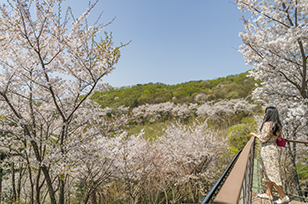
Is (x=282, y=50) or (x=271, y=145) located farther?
(x=282, y=50)

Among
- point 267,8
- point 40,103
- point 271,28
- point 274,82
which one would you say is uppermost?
point 267,8

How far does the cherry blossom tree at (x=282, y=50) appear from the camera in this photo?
2826mm

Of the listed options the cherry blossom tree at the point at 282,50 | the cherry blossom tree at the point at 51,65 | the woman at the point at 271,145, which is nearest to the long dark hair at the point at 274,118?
the woman at the point at 271,145

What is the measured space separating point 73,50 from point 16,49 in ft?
4.86

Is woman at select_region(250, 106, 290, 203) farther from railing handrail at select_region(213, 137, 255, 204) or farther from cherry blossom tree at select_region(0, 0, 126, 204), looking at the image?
cherry blossom tree at select_region(0, 0, 126, 204)

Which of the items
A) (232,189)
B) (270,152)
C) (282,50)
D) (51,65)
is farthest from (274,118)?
(51,65)

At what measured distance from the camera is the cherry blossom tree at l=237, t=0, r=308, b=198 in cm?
283

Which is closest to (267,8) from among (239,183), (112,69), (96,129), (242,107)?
(112,69)

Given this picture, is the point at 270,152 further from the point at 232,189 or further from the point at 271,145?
the point at 232,189

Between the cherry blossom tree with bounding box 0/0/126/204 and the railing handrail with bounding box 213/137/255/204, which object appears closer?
the railing handrail with bounding box 213/137/255/204

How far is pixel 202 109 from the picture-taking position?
63.4 feet

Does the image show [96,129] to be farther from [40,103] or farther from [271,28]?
[271,28]

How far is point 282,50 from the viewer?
305cm

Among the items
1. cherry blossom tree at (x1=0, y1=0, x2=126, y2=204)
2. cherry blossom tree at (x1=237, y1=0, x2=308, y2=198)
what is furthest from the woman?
cherry blossom tree at (x1=0, y1=0, x2=126, y2=204)
